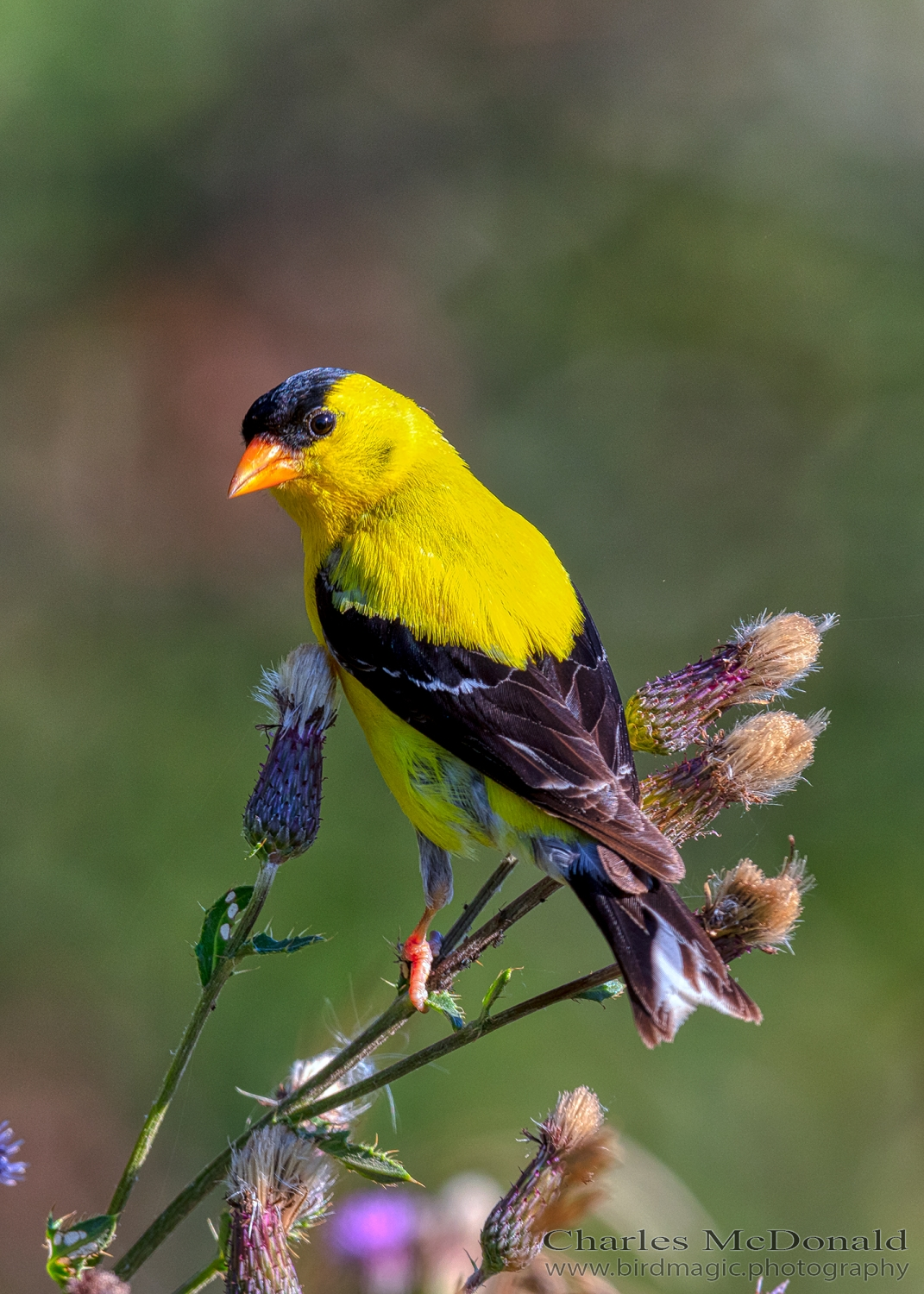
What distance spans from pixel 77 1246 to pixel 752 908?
1.01m

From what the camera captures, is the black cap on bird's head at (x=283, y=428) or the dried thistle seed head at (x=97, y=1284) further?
the black cap on bird's head at (x=283, y=428)

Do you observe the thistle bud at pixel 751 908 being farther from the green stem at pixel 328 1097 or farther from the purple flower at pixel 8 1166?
the purple flower at pixel 8 1166

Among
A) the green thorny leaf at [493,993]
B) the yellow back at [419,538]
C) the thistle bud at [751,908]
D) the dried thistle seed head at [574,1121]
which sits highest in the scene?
the yellow back at [419,538]

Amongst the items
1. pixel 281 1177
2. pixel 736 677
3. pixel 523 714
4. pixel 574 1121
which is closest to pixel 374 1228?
pixel 281 1177

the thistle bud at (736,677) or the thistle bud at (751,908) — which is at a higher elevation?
the thistle bud at (736,677)

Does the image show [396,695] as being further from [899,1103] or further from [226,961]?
[899,1103]

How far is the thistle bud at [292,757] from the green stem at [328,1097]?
1.09ft

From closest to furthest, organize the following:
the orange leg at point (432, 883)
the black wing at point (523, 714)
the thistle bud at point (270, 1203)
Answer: the thistle bud at point (270, 1203) → the black wing at point (523, 714) → the orange leg at point (432, 883)

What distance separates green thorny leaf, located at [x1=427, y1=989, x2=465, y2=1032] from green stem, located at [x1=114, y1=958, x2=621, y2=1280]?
0.14 ft

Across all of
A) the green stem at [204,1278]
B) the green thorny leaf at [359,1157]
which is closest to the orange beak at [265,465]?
the green thorny leaf at [359,1157]

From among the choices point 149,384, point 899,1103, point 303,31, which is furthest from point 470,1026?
point 303,31

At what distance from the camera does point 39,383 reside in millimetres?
4906

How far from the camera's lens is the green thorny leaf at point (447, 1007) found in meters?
1.79

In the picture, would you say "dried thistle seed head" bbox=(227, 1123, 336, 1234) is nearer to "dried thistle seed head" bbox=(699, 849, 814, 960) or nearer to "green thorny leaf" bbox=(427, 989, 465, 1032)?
"green thorny leaf" bbox=(427, 989, 465, 1032)
